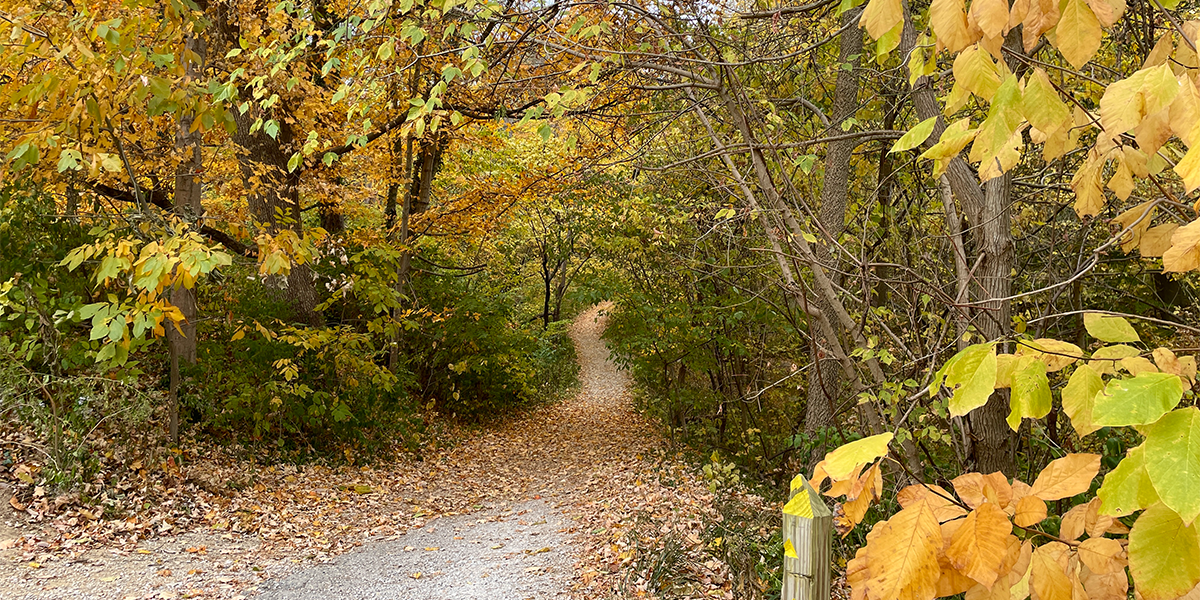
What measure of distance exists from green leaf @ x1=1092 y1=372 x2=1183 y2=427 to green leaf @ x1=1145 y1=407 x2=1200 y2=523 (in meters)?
0.03

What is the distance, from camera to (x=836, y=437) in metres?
5.34

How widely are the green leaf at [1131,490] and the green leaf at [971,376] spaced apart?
0.19 meters

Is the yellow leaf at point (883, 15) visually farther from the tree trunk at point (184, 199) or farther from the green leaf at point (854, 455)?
the tree trunk at point (184, 199)

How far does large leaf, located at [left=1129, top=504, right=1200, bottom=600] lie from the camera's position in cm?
89

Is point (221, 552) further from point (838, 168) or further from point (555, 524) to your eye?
point (838, 168)

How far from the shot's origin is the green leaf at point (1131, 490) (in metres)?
0.90

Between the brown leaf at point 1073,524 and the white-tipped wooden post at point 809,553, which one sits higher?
the brown leaf at point 1073,524

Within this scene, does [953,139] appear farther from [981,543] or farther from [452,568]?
[452,568]

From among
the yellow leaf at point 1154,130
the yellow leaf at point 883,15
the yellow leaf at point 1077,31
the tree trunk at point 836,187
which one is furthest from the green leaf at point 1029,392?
the tree trunk at point 836,187

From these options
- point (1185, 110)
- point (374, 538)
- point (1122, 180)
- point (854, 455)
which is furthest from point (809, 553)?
point (374, 538)

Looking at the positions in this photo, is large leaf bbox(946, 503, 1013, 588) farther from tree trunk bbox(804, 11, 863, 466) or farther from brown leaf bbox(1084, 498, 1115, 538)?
tree trunk bbox(804, 11, 863, 466)

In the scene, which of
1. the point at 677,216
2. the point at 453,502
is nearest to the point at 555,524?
the point at 453,502

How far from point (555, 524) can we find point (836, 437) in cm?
319

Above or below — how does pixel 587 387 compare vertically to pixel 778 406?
below
